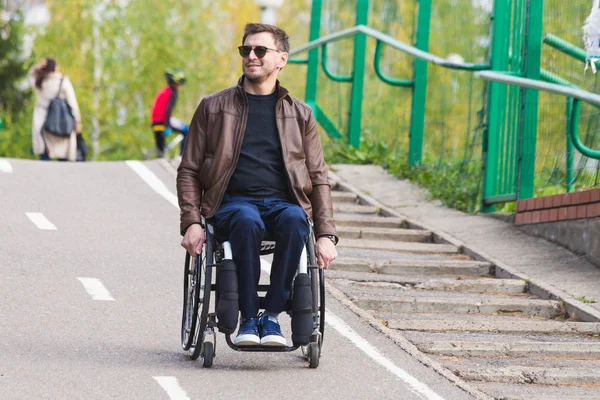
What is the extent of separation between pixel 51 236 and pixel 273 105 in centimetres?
498

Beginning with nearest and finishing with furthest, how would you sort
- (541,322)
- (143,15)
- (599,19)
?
(541,322) < (599,19) < (143,15)

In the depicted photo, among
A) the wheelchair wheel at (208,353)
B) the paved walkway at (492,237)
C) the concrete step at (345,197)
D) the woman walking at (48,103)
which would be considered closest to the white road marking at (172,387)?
the wheelchair wheel at (208,353)

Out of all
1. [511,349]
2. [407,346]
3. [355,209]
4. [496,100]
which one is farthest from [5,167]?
[511,349]

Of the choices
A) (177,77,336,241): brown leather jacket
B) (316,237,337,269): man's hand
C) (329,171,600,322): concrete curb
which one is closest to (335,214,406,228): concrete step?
(329,171,600,322): concrete curb

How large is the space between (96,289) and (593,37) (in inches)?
173

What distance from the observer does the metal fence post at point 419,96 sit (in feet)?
54.2

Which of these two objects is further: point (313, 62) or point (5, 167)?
point (313, 62)

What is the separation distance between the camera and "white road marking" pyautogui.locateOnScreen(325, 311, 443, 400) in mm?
7512

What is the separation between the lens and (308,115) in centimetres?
795

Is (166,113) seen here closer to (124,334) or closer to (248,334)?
(124,334)

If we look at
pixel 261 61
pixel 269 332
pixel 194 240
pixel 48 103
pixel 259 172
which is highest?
pixel 261 61

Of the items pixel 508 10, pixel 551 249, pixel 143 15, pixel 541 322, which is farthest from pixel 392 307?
pixel 143 15

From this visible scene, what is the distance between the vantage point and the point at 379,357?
332 inches

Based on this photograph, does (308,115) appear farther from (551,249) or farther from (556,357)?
(551,249)
